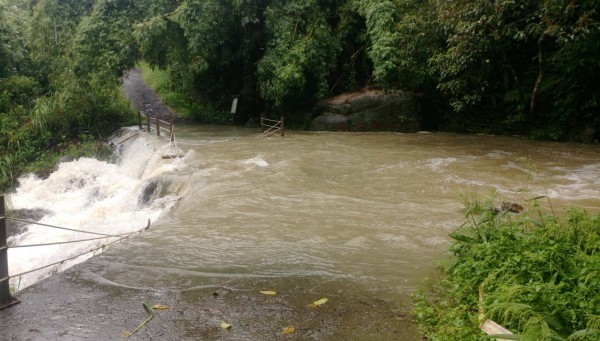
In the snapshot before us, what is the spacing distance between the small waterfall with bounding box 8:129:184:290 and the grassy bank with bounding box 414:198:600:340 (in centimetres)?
615

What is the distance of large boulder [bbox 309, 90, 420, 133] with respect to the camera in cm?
1886

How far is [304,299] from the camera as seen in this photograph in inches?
201

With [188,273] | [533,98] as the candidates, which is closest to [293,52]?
[533,98]

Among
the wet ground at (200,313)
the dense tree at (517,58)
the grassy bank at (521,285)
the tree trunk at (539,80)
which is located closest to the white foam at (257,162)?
the dense tree at (517,58)

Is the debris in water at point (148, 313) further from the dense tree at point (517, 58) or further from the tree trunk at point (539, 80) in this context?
the tree trunk at point (539, 80)

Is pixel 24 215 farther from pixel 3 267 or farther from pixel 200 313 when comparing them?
pixel 200 313

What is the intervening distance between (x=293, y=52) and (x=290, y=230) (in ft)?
39.6

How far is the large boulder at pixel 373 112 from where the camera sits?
742 inches

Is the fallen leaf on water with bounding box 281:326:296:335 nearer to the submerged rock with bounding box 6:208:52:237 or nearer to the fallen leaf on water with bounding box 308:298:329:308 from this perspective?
the fallen leaf on water with bounding box 308:298:329:308

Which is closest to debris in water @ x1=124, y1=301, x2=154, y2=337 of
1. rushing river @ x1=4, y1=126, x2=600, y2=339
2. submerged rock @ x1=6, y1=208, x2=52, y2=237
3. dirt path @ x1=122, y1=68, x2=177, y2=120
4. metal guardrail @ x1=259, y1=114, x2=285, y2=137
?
rushing river @ x1=4, y1=126, x2=600, y2=339

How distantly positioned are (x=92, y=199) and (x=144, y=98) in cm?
1651

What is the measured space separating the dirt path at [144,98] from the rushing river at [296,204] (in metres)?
7.85

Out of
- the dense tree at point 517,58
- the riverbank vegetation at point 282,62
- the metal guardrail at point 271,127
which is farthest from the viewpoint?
the metal guardrail at point 271,127

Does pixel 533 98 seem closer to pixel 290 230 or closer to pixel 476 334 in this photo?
pixel 290 230
